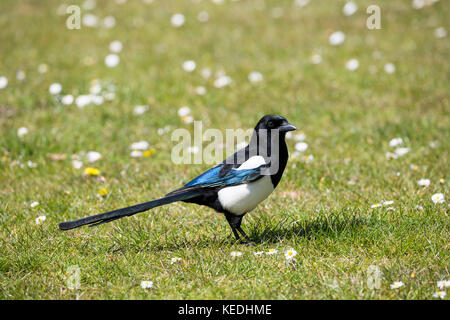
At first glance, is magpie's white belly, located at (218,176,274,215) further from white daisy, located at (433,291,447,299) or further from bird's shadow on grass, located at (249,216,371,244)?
white daisy, located at (433,291,447,299)

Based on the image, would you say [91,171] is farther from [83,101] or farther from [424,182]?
[424,182]

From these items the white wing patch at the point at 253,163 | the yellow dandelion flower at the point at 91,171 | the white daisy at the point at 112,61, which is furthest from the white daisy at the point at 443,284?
the white daisy at the point at 112,61

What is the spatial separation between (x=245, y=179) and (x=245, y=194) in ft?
0.29

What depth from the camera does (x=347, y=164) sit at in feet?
14.9

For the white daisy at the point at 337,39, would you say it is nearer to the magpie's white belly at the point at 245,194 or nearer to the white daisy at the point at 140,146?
the white daisy at the point at 140,146

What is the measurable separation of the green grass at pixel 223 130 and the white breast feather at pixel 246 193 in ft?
0.88

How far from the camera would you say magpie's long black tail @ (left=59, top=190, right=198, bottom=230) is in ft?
9.76

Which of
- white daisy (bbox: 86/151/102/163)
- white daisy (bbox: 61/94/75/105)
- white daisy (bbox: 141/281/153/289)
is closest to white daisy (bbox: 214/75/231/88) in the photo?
white daisy (bbox: 61/94/75/105)

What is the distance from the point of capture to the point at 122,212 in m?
Result: 3.03

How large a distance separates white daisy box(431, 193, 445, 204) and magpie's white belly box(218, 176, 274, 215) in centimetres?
122

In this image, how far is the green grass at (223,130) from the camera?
299 centimetres

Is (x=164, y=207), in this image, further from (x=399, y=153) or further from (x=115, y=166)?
(x=399, y=153)
